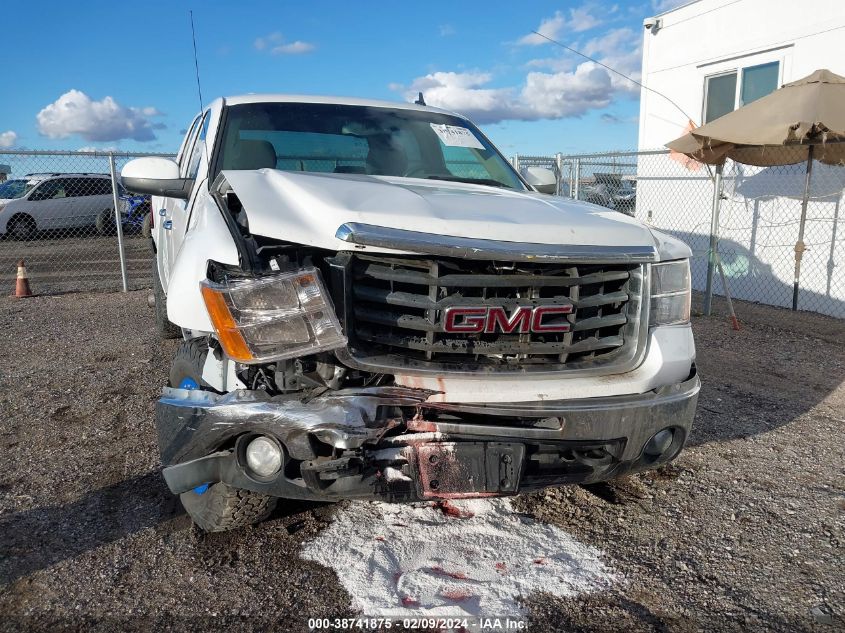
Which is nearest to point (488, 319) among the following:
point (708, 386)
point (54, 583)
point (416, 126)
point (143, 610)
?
point (143, 610)

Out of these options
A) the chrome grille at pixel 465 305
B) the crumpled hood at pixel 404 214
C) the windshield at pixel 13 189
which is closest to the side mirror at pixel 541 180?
the crumpled hood at pixel 404 214

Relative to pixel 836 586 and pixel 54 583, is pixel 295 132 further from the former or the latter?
pixel 836 586

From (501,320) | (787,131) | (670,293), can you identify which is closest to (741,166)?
(787,131)

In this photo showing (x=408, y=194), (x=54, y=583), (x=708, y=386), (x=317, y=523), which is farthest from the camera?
(x=708, y=386)

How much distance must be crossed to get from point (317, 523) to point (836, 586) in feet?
7.03

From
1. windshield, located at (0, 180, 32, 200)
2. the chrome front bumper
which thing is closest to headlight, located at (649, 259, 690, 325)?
the chrome front bumper

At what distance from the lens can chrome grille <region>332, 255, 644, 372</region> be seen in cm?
246

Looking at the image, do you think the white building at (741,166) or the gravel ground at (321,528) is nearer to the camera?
the gravel ground at (321,528)

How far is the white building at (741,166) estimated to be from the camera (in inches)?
333

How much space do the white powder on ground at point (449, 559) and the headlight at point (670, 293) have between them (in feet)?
3.46

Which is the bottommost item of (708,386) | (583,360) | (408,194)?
(708,386)

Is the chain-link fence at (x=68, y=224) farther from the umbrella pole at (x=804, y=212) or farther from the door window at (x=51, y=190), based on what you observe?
the umbrella pole at (x=804, y=212)

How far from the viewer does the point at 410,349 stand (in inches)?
99.0

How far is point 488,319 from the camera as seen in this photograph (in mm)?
2492
